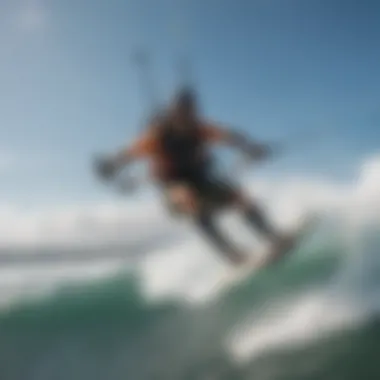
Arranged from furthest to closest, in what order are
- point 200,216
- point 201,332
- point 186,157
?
point 201,332
point 200,216
point 186,157

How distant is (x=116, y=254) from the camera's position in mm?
4371

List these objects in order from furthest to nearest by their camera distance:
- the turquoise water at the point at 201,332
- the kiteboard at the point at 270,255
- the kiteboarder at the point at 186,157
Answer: the turquoise water at the point at 201,332
the kiteboard at the point at 270,255
the kiteboarder at the point at 186,157

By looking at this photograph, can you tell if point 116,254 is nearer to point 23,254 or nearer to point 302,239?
point 23,254

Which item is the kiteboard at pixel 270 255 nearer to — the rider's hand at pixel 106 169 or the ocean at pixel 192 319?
the ocean at pixel 192 319

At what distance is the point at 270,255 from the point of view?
415cm

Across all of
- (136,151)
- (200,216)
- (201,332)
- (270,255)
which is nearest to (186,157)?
(136,151)

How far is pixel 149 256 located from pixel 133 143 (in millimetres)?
928

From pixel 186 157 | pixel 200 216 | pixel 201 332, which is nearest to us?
pixel 186 157

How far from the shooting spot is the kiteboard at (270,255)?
4152 mm

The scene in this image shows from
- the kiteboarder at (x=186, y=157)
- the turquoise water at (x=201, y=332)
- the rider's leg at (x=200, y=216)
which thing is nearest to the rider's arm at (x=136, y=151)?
the kiteboarder at (x=186, y=157)

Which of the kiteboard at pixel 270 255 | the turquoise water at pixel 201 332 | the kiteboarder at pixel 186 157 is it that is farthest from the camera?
the turquoise water at pixel 201 332

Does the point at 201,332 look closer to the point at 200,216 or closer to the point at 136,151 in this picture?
the point at 200,216

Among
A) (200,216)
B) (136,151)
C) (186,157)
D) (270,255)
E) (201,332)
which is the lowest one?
(201,332)

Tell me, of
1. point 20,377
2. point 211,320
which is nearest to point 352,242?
point 211,320
